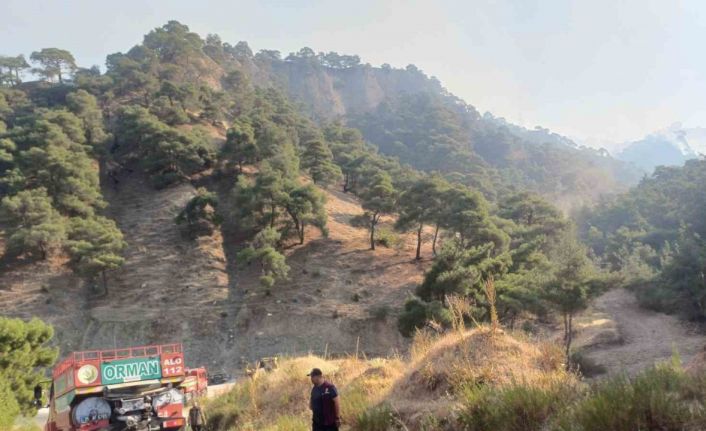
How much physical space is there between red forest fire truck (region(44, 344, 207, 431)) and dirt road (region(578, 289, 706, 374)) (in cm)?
1817

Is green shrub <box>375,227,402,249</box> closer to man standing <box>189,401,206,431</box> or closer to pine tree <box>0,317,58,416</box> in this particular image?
pine tree <box>0,317,58,416</box>

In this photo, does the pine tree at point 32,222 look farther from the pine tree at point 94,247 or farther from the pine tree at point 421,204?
the pine tree at point 421,204

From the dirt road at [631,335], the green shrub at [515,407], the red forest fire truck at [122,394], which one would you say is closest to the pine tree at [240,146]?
the dirt road at [631,335]

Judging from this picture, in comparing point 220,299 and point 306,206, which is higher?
point 306,206

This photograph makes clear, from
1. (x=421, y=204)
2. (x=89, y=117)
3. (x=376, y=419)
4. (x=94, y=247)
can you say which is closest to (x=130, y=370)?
(x=376, y=419)

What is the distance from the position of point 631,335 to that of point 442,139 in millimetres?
82788

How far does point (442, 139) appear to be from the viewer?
362 feet

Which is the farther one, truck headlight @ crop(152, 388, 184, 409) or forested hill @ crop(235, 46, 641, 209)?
forested hill @ crop(235, 46, 641, 209)

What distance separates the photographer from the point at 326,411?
641 cm

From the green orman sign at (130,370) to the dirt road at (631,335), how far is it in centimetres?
1853

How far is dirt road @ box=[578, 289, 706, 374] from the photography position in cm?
2523

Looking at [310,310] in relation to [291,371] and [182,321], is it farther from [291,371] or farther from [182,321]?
[291,371]

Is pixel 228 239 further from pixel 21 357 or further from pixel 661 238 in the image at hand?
pixel 661 238

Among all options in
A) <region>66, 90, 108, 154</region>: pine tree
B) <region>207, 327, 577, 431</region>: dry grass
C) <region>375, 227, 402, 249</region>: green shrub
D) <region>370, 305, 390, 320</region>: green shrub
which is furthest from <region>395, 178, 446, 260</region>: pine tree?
<region>66, 90, 108, 154</region>: pine tree
